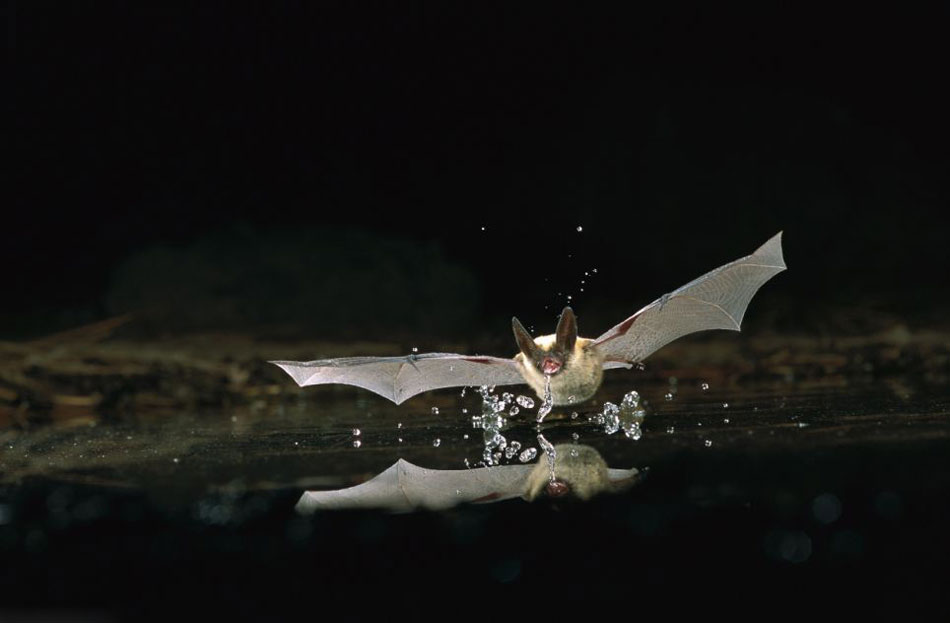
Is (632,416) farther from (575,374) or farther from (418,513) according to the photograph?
(418,513)

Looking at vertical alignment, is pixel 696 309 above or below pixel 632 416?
above

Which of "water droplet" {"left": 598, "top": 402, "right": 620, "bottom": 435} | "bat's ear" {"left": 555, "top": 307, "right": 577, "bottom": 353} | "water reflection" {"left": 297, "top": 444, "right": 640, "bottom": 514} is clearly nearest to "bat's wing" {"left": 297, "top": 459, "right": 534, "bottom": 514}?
"water reflection" {"left": 297, "top": 444, "right": 640, "bottom": 514}

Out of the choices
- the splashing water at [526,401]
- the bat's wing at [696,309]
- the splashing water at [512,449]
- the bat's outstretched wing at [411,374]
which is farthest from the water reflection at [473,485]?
the splashing water at [526,401]

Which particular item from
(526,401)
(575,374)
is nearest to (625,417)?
(575,374)

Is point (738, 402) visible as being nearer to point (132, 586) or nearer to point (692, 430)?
point (692, 430)

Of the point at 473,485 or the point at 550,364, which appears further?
the point at 550,364

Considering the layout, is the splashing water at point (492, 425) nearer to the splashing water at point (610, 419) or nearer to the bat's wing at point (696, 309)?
the splashing water at point (610, 419)

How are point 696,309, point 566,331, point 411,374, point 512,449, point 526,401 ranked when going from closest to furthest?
point 512,449
point 566,331
point 696,309
point 411,374
point 526,401
